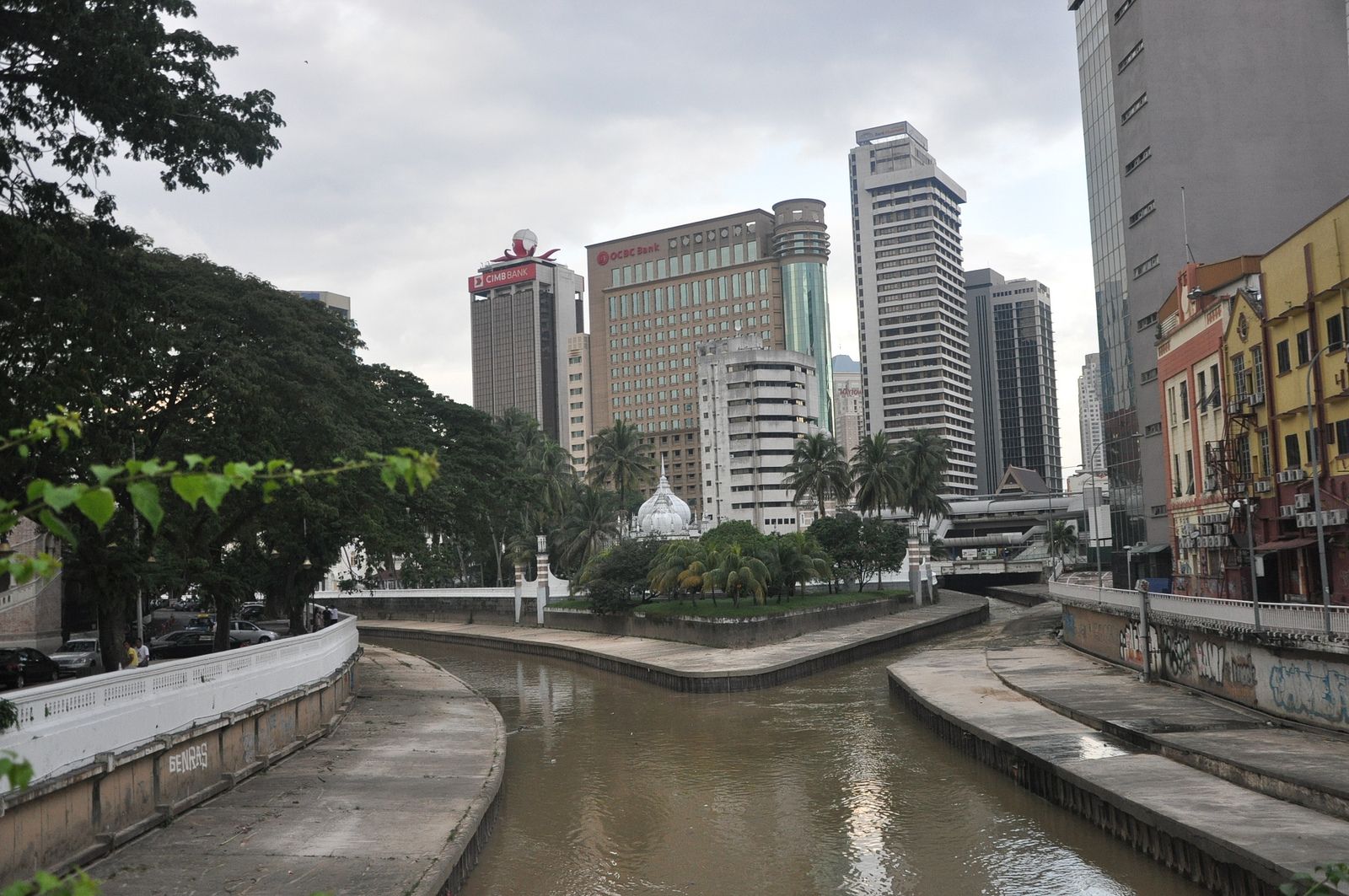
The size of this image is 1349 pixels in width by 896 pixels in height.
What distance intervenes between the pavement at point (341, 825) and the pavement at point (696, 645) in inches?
699

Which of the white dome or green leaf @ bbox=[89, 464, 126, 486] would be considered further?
the white dome

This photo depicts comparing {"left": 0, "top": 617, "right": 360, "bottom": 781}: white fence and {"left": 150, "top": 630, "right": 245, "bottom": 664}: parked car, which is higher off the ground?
{"left": 0, "top": 617, "right": 360, "bottom": 781}: white fence

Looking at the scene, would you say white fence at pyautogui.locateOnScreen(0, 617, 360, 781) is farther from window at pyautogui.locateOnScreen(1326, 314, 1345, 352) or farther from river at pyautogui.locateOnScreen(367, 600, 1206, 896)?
window at pyautogui.locateOnScreen(1326, 314, 1345, 352)

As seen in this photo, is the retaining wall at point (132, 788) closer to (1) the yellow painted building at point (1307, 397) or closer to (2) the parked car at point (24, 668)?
(2) the parked car at point (24, 668)

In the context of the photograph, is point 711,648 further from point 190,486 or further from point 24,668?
point 190,486

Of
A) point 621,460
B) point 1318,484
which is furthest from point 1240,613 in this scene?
point 621,460

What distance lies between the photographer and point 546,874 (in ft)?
62.2

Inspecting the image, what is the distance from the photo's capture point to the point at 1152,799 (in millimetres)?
19438

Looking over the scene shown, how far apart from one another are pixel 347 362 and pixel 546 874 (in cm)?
2435

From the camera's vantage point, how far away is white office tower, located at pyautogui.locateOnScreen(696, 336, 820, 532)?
14862 centimetres

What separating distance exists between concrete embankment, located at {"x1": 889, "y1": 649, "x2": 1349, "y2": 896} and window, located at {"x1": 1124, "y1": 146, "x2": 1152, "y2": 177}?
47.3m

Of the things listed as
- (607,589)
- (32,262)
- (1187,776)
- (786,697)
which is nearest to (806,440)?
(607,589)

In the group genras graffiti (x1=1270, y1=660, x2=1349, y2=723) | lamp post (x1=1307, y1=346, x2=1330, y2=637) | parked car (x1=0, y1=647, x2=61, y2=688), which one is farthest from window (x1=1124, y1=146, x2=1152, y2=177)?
parked car (x1=0, y1=647, x2=61, y2=688)

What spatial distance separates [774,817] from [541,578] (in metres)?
53.8
